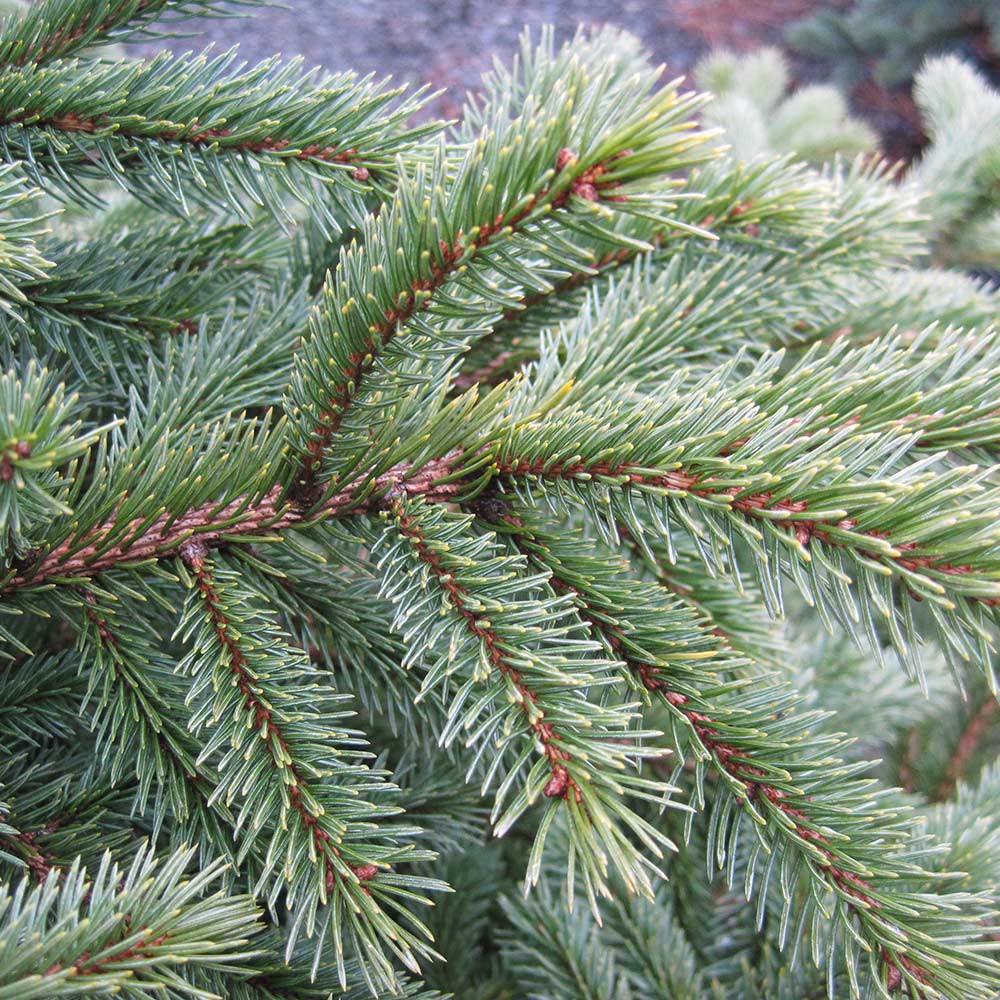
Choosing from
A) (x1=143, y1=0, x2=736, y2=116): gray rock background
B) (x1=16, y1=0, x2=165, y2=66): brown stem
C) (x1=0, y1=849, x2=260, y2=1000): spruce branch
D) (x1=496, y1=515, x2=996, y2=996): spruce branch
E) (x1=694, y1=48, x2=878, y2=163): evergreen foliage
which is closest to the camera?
(x1=0, y1=849, x2=260, y2=1000): spruce branch

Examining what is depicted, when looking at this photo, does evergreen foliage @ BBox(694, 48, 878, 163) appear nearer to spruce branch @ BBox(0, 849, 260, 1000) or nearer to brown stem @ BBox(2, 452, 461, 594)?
brown stem @ BBox(2, 452, 461, 594)

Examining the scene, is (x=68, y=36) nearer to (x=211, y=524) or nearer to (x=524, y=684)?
(x=211, y=524)

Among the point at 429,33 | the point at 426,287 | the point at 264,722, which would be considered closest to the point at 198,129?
the point at 426,287

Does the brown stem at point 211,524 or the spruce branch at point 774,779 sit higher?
the spruce branch at point 774,779

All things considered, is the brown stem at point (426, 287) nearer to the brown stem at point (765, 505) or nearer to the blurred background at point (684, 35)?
the brown stem at point (765, 505)

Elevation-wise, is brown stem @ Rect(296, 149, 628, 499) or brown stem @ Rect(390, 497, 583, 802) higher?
brown stem @ Rect(296, 149, 628, 499)

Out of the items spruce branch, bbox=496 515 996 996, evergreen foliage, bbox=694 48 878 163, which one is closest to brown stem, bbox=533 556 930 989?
spruce branch, bbox=496 515 996 996

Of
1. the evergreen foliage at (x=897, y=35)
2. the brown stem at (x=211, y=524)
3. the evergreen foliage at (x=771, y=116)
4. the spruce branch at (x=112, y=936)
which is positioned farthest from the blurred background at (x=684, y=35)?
the spruce branch at (x=112, y=936)

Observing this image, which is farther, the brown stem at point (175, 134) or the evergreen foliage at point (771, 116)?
the evergreen foliage at point (771, 116)

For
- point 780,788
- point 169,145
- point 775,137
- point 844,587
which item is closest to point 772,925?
Answer: point 780,788
